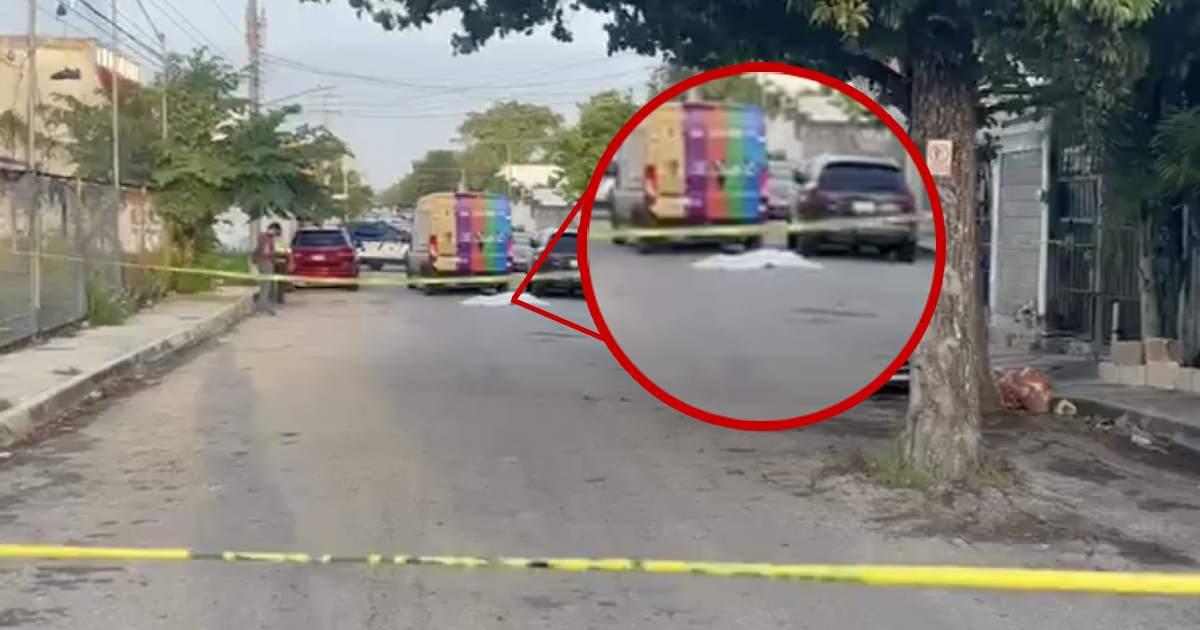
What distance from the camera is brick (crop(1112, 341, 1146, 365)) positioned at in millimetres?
13727

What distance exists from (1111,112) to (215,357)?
11.0 m

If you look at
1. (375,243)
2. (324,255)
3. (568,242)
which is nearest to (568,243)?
(568,242)

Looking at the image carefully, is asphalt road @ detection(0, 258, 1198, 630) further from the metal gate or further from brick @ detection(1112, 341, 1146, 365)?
the metal gate

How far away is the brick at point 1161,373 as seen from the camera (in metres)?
13.1

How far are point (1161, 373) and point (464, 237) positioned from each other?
8325 millimetres

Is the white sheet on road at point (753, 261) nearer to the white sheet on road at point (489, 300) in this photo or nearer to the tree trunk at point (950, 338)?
the tree trunk at point (950, 338)

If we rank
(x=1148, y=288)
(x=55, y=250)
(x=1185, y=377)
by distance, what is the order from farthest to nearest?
(x=55, y=250)
(x=1148, y=288)
(x=1185, y=377)

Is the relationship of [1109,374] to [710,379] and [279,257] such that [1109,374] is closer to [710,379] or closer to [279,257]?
[710,379]

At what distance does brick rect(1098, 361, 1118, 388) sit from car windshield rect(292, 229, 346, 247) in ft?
69.4

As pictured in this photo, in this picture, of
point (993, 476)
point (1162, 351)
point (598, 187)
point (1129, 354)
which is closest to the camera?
point (598, 187)

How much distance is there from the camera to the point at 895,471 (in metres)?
8.84

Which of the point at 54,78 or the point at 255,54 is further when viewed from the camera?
the point at 255,54

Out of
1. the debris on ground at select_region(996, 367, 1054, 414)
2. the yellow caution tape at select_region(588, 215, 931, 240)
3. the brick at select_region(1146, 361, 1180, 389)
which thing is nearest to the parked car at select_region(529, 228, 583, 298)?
the yellow caution tape at select_region(588, 215, 931, 240)

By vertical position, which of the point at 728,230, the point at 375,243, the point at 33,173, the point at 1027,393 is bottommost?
the point at 1027,393
